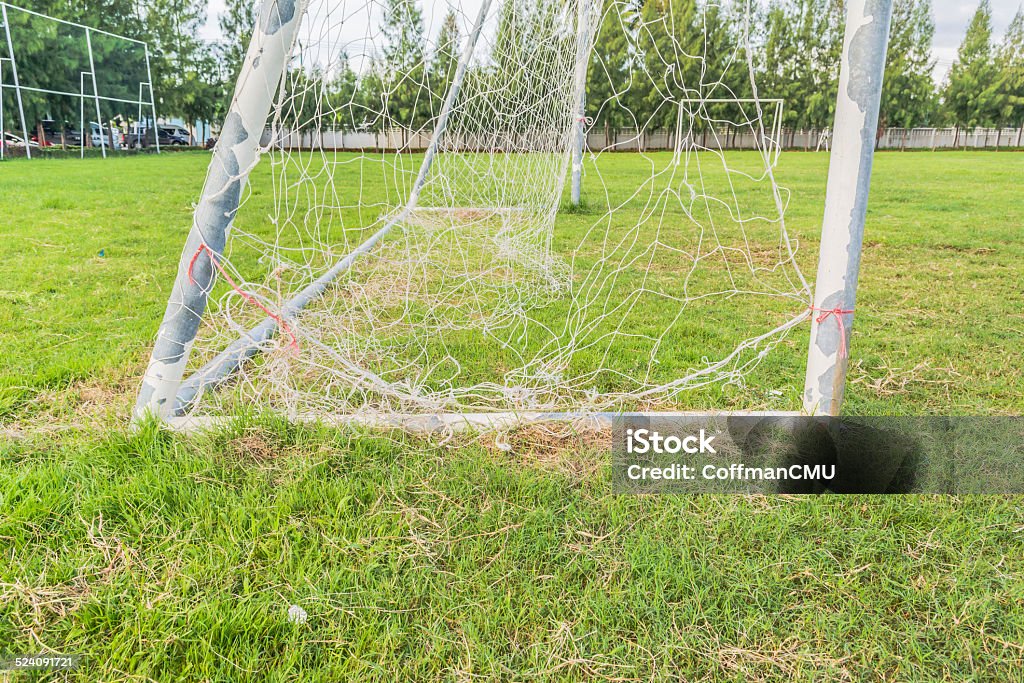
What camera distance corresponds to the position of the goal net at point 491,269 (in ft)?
8.10

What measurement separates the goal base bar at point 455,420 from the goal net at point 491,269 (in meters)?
0.07

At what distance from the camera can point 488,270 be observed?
3.98 metres

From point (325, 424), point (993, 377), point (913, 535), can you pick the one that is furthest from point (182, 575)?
point (993, 377)

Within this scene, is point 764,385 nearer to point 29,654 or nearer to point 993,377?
point 993,377

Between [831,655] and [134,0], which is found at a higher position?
[134,0]

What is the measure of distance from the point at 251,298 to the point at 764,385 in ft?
7.12

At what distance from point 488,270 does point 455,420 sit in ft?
5.82

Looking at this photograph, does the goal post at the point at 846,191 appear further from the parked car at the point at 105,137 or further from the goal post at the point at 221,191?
the parked car at the point at 105,137

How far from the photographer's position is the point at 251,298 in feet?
7.53

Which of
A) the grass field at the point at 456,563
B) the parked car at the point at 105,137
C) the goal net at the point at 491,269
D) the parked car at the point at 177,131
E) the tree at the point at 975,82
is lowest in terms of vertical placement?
the grass field at the point at 456,563

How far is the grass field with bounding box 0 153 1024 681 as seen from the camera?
1.42 meters

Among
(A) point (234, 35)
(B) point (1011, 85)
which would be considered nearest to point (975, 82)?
(B) point (1011, 85)

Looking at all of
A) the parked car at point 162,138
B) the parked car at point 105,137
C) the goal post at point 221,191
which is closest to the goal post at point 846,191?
the goal post at point 221,191

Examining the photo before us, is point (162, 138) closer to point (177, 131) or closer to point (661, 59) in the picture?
point (177, 131)
